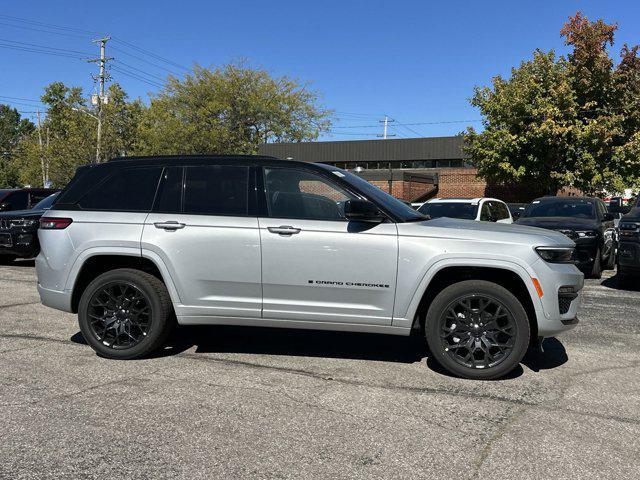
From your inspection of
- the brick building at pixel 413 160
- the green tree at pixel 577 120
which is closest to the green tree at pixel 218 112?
the brick building at pixel 413 160

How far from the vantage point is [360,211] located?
449 centimetres

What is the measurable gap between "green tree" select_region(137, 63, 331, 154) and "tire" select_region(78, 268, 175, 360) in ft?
125

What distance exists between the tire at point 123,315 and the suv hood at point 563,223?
8258 millimetres

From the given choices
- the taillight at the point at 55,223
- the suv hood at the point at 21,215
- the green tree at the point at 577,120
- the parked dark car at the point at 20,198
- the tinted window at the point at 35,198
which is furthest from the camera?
the green tree at the point at 577,120

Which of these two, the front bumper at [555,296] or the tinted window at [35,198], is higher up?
the tinted window at [35,198]

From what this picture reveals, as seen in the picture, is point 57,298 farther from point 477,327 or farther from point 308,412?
point 477,327

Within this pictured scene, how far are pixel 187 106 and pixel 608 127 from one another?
31008mm

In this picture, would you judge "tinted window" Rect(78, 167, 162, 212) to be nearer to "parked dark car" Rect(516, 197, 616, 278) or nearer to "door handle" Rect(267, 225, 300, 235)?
"door handle" Rect(267, 225, 300, 235)

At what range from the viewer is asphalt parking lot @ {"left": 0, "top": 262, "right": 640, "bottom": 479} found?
10.2 feet

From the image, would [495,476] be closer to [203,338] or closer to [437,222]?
[437,222]

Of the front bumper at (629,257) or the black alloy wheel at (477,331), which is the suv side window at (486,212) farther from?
the black alloy wheel at (477,331)

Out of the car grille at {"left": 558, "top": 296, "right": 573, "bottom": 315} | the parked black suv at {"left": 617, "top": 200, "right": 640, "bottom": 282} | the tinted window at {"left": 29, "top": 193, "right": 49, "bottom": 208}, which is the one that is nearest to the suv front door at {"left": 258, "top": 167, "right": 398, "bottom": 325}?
the car grille at {"left": 558, "top": 296, "right": 573, "bottom": 315}

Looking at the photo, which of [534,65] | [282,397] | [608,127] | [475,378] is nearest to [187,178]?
[282,397]

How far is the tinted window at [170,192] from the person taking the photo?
16.3 feet
